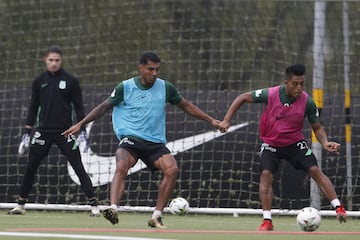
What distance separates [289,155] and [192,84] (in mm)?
6894

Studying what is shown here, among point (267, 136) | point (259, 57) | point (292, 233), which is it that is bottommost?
point (292, 233)

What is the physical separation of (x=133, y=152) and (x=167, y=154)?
0.38 meters

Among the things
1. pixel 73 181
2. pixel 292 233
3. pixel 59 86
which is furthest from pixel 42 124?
pixel 292 233

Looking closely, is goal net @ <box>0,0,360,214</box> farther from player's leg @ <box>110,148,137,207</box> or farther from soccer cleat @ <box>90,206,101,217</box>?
player's leg @ <box>110,148,137,207</box>

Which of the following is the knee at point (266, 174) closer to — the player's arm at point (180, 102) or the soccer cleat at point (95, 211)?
the player's arm at point (180, 102)

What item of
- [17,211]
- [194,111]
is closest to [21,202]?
[17,211]

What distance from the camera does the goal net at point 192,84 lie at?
17000 millimetres

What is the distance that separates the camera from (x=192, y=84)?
793 inches

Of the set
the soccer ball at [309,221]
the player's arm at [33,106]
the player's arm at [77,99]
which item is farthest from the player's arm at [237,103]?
the player's arm at [33,106]

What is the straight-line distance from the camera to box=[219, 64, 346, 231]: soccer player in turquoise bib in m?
13.1

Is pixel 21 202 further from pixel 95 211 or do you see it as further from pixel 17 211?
pixel 95 211

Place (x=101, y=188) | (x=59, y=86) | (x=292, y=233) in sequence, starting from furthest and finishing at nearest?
(x=101, y=188) < (x=59, y=86) < (x=292, y=233)

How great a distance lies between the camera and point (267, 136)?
43.8 ft

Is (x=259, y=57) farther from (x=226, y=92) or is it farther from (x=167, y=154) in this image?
(x=167, y=154)
